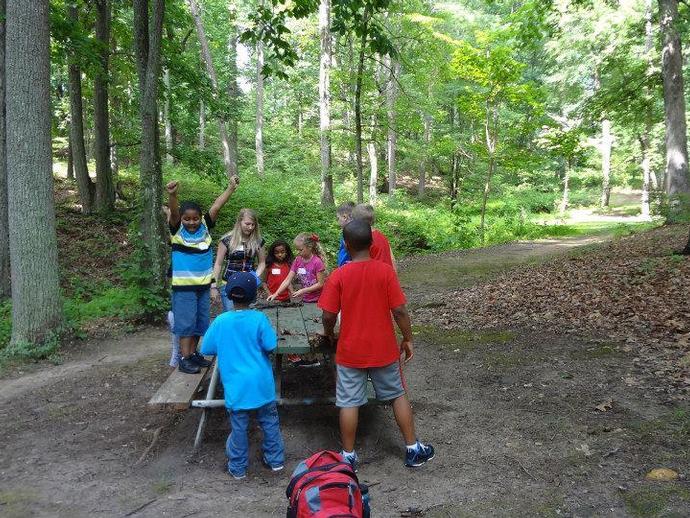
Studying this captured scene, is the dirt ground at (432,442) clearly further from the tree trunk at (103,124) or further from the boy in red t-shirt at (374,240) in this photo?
the tree trunk at (103,124)

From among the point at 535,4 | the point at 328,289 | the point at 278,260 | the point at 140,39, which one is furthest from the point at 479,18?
the point at 328,289

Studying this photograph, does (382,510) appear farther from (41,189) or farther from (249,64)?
(249,64)

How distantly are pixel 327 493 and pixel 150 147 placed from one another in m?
7.29

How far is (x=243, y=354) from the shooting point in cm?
392

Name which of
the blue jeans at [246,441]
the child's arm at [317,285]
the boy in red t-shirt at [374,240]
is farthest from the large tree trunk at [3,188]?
the blue jeans at [246,441]

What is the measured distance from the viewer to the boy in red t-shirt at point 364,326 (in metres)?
3.75

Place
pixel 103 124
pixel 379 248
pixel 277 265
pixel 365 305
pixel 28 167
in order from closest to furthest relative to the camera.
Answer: pixel 365 305 → pixel 379 248 → pixel 277 265 → pixel 28 167 → pixel 103 124

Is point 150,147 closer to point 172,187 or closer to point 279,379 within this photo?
point 172,187

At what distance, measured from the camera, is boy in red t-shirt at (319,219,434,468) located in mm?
3754

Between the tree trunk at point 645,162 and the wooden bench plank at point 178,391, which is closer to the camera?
the wooden bench plank at point 178,391

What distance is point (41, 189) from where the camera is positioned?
283 inches

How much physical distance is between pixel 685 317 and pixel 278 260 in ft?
16.5

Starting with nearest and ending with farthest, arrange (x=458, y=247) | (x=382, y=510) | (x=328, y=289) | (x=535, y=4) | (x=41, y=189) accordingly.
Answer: (x=382, y=510) < (x=328, y=289) < (x=41, y=189) < (x=535, y=4) < (x=458, y=247)

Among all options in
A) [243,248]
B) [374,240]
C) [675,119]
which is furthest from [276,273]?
[675,119]
